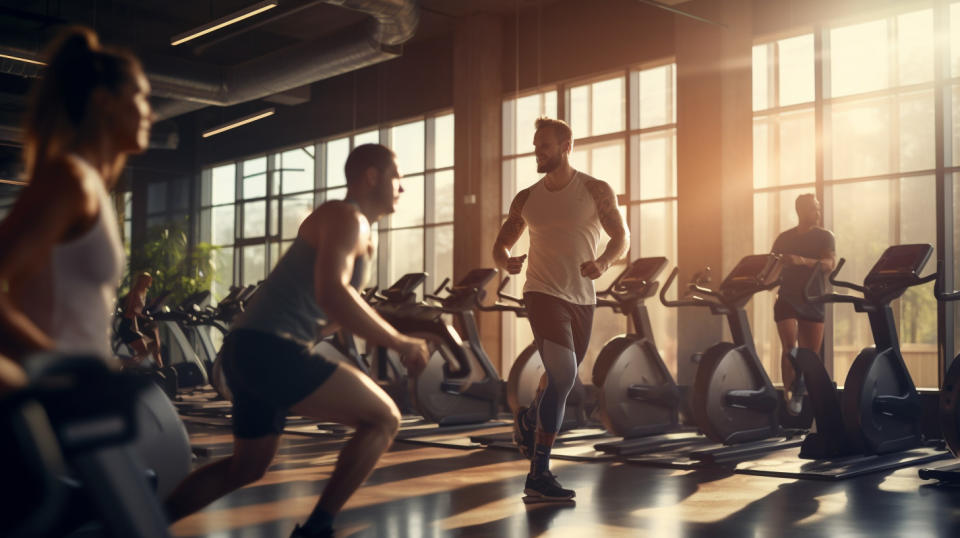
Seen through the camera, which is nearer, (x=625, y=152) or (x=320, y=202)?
(x=625, y=152)

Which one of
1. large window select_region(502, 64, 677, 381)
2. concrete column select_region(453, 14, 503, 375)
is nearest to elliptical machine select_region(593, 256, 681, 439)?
large window select_region(502, 64, 677, 381)

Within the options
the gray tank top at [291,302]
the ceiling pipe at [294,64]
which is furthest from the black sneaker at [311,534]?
the ceiling pipe at [294,64]

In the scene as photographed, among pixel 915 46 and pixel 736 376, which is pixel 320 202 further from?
pixel 736 376

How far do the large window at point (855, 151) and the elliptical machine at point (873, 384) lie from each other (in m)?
2.55

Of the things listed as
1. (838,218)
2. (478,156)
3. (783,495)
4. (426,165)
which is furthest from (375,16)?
(783,495)

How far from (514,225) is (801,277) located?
2.87 meters

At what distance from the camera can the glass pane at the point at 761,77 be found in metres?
8.40

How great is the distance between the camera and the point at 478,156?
33.8 ft

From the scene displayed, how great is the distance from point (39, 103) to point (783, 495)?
3438mm

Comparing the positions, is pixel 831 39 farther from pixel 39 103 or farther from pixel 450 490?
pixel 39 103

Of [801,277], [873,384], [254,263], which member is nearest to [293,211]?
[254,263]

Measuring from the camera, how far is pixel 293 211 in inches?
546

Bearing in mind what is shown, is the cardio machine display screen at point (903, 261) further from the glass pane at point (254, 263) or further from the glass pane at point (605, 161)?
the glass pane at point (254, 263)

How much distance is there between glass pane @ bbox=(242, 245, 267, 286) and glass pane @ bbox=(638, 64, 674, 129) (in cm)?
689
